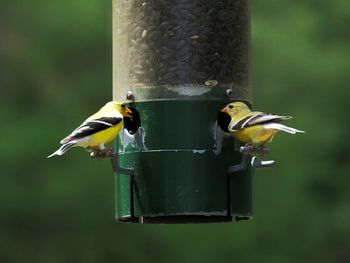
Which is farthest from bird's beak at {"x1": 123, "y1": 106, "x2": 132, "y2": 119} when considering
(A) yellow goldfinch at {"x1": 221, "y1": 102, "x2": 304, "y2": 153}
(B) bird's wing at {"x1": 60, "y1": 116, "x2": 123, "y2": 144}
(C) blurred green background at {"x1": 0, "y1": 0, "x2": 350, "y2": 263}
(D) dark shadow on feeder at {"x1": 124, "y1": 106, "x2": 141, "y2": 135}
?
(C) blurred green background at {"x1": 0, "y1": 0, "x2": 350, "y2": 263}

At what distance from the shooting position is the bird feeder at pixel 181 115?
35.4 ft

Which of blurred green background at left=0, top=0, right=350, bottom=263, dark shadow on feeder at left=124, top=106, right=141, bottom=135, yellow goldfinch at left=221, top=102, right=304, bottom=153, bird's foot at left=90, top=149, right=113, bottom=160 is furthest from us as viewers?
blurred green background at left=0, top=0, right=350, bottom=263

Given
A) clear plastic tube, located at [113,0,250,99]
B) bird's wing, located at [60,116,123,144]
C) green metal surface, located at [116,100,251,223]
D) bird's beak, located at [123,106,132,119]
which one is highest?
clear plastic tube, located at [113,0,250,99]

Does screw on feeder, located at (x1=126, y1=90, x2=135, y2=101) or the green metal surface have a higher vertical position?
screw on feeder, located at (x1=126, y1=90, x2=135, y2=101)

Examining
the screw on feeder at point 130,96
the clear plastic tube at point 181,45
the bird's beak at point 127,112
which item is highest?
the clear plastic tube at point 181,45

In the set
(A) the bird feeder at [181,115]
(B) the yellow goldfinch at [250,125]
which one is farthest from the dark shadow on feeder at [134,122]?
(B) the yellow goldfinch at [250,125]

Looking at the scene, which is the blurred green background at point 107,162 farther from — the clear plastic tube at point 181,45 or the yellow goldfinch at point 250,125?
the yellow goldfinch at point 250,125

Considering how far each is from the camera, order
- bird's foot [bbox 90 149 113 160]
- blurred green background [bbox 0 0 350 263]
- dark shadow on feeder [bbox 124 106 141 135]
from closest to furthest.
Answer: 1. bird's foot [bbox 90 149 113 160]
2. dark shadow on feeder [bbox 124 106 141 135]
3. blurred green background [bbox 0 0 350 263]

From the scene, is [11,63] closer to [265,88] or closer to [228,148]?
[265,88]

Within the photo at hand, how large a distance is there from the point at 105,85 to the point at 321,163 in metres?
2.38

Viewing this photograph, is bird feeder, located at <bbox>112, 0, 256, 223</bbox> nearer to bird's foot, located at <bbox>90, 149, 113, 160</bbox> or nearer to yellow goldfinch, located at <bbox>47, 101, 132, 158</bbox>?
bird's foot, located at <bbox>90, 149, 113, 160</bbox>

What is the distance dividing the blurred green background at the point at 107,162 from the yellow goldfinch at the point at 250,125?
6654 mm

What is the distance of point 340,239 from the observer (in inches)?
750

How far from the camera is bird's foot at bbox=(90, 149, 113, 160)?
10758mm
